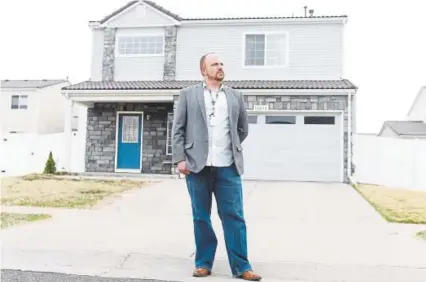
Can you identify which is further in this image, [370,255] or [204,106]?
[370,255]

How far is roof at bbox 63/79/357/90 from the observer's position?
44.9 feet

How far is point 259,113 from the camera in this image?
1401 cm

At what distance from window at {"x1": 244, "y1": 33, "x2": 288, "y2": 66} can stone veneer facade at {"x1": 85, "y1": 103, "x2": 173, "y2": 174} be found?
11.3 feet

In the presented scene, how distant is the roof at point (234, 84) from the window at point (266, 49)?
862 millimetres

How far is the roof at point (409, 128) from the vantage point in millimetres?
26422

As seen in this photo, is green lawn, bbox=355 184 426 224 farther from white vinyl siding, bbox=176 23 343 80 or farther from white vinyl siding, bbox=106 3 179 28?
white vinyl siding, bbox=106 3 179 28

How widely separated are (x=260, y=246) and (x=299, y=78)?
437 inches

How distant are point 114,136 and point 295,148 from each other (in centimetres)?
658

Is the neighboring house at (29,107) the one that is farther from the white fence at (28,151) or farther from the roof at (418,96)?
the roof at (418,96)

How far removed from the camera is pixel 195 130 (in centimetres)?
375

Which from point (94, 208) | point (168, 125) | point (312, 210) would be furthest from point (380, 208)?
point (168, 125)

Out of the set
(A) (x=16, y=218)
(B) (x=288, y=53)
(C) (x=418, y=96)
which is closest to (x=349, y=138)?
(B) (x=288, y=53)

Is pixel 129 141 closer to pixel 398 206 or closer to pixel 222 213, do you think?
pixel 398 206

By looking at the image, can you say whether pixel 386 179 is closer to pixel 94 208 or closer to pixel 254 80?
pixel 254 80
